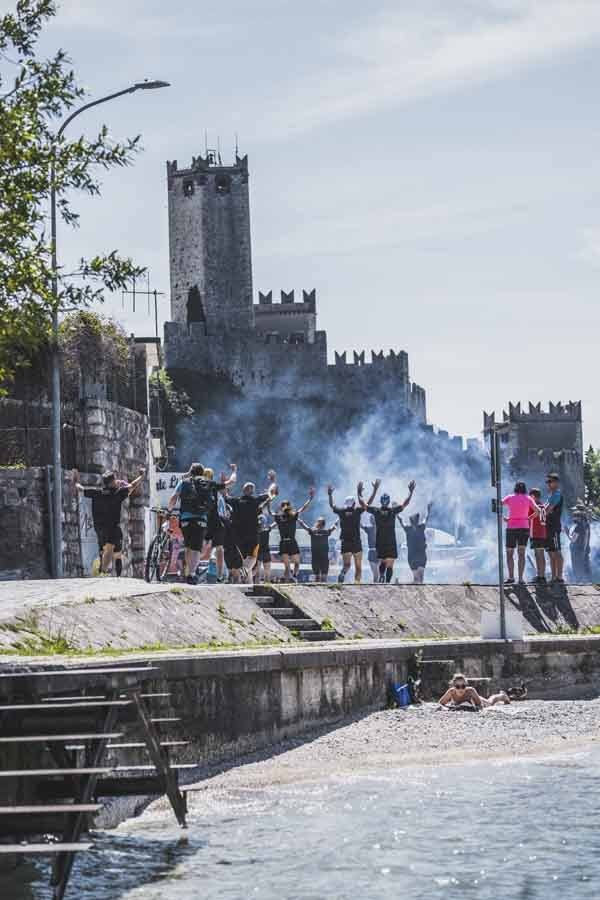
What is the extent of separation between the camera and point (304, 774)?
18.4 m

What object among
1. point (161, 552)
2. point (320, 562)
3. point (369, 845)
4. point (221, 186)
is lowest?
point (369, 845)

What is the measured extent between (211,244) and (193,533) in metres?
115

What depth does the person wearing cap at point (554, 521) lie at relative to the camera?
29523 millimetres

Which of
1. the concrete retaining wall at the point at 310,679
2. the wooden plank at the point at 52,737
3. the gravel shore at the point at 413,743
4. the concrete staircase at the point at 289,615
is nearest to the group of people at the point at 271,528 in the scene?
the concrete staircase at the point at 289,615

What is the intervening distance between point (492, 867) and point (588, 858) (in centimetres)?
86

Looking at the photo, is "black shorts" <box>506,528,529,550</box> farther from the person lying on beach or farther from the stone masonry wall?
the stone masonry wall

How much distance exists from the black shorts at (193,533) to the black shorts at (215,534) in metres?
1.39

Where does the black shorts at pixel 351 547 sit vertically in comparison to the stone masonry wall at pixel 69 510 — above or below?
below

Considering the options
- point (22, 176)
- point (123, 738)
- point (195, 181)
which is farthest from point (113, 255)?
point (195, 181)

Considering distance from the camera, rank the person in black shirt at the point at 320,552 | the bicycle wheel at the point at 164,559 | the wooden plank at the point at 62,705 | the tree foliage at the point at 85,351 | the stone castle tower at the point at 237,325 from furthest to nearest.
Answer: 1. the stone castle tower at the point at 237,325
2. the tree foliage at the point at 85,351
3. the person in black shirt at the point at 320,552
4. the bicycle wheel at the point at 164,559
5. the wooden plank at the point at 62,705

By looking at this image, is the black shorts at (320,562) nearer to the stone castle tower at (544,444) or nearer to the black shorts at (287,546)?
the black shorts at (287,546)

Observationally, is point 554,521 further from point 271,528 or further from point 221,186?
point 221,186

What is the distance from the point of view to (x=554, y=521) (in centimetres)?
3002

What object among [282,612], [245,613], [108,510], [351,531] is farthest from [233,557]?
[351,531]
